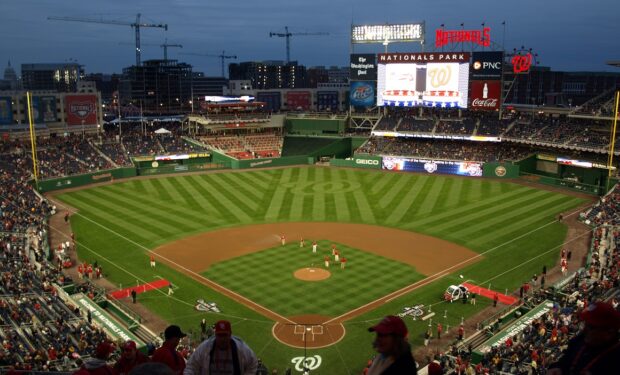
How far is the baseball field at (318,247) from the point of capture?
25672 mm

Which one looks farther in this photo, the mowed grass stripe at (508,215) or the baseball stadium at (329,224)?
the mowed grass stripe at (508,215)

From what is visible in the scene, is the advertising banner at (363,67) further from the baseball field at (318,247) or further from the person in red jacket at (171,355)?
the person in red jacket at (171,355)

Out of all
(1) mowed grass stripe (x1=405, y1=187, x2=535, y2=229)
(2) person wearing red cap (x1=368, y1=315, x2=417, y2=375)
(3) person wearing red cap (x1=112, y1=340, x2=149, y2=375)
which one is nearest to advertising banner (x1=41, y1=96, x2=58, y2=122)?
(1) mowed grass stripe (x1=405, y1=187, x2=535, y2=229)

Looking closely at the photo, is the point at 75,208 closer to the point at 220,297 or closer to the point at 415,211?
the point at 220,297

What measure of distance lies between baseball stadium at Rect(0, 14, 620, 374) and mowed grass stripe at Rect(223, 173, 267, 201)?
0.55 metres

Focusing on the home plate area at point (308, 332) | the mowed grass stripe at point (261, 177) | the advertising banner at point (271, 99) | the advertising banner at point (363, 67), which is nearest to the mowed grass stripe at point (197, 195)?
the mowed grass stripe at point (261, 177)

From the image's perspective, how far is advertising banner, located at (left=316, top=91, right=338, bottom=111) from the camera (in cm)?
10169

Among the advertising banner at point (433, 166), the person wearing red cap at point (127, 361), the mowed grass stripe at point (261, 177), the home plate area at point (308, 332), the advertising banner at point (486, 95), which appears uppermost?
the advertising banner at point (486, 95)

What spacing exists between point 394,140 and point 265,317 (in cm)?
4948

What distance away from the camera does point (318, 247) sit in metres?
36.2

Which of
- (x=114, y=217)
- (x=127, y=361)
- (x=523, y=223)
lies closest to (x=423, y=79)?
(x=523, y=223)

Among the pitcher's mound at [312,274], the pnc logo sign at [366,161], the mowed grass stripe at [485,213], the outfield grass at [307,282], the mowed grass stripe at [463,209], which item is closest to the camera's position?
the outfield grass at [307,282]

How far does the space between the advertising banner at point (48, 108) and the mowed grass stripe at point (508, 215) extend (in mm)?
55271

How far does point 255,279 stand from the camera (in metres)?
30.6
